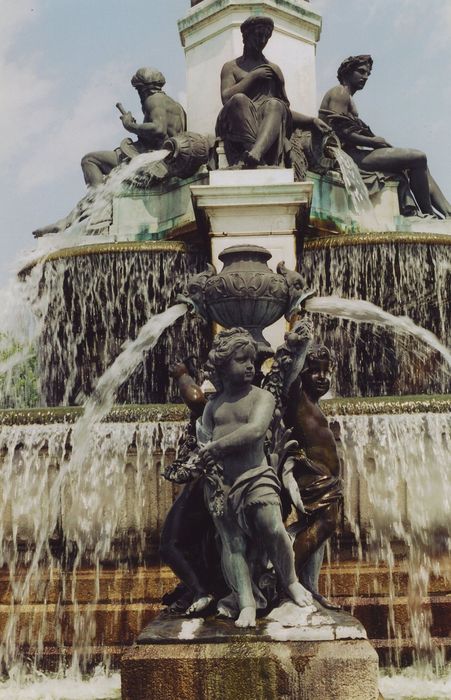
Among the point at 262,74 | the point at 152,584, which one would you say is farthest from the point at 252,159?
the point at 152,584

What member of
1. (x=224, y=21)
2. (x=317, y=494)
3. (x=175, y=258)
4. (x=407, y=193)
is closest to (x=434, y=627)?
(x=317, y=494)

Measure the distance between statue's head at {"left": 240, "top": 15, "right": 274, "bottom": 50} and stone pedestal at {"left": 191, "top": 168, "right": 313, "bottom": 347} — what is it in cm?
249

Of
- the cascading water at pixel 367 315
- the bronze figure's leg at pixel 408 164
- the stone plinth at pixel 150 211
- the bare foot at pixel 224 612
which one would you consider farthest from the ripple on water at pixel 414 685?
the bronze figure's leg at pixel 408 164

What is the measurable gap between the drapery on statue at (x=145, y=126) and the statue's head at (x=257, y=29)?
3401 mm

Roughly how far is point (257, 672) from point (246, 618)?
32cm

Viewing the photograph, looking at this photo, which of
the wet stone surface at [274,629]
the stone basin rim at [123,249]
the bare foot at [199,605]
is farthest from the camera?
the stone basin rim at [123,249]

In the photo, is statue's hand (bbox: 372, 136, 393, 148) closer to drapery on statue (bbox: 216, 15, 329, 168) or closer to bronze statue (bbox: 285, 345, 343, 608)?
drapery on statue (bbox: 216, 15, 329, 168)

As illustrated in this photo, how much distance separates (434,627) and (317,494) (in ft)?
6.69

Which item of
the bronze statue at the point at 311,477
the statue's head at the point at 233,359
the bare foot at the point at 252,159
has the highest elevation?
Answer: the bare foot at the point at 252,159

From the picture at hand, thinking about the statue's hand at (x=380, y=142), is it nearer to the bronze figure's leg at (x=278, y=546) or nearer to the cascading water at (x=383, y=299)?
the cascading water at (x=383, y=299)

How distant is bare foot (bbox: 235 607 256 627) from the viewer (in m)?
4.77

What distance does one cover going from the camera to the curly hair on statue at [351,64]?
15312mm

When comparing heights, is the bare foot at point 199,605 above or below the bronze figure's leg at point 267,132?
below

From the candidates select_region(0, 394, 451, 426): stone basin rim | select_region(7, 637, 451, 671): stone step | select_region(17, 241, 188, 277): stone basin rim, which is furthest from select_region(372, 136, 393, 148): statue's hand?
select_region(7, 637, 451, 671): stone step
